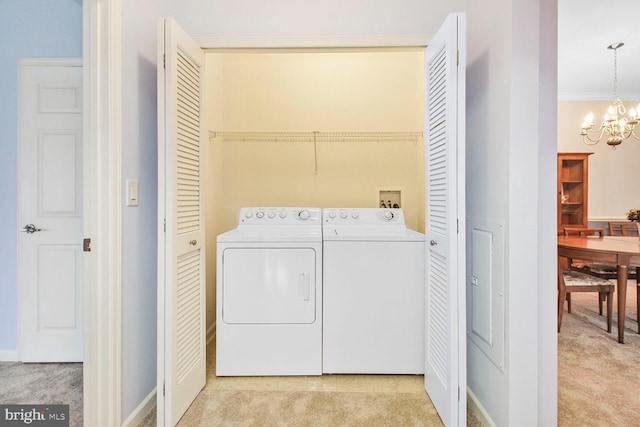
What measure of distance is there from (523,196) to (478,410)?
3.62 feet

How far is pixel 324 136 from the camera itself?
3090mm

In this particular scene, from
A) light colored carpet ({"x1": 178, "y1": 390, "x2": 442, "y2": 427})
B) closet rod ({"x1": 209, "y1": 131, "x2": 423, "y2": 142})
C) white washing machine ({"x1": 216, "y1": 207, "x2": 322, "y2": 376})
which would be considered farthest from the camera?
closet rod ({"x1": 209, "y1": 131, "x2": 423, "y2": 142})

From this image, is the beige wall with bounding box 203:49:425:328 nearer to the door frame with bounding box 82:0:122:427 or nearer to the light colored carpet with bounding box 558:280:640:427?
the light colored carpet with bounding box 558:280:640:427

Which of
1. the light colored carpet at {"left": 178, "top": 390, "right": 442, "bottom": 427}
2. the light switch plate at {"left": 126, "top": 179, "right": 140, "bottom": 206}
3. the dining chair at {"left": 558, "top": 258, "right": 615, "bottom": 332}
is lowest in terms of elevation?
the light colored carpet at {"left": 178, "top": 390, "right": 442, "bottom": 427}

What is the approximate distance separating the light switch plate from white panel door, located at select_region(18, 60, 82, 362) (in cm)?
105

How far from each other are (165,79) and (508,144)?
5.14 feet

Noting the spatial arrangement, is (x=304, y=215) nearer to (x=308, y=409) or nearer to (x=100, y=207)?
(x=308, y=409)

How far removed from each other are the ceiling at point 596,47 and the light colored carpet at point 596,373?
106 inches

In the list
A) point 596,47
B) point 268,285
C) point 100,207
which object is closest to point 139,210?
point 100,207

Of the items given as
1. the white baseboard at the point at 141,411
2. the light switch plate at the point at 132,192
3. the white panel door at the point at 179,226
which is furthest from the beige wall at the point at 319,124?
the white baseboard at the point at 141,411

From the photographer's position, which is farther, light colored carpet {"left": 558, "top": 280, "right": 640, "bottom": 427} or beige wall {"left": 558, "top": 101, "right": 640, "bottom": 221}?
beige wall {"left": 558, "top": 101, "right": 640, "bottom": 221}

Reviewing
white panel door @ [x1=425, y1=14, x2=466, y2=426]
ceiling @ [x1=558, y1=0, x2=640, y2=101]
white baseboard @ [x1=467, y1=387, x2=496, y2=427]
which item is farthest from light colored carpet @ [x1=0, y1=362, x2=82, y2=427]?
ceiling @ [x1=558, y1=0, x2=640, y2=101]

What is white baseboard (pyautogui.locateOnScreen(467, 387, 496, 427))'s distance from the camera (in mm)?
1531

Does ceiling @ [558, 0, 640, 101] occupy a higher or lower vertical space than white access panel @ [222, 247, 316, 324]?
higher
